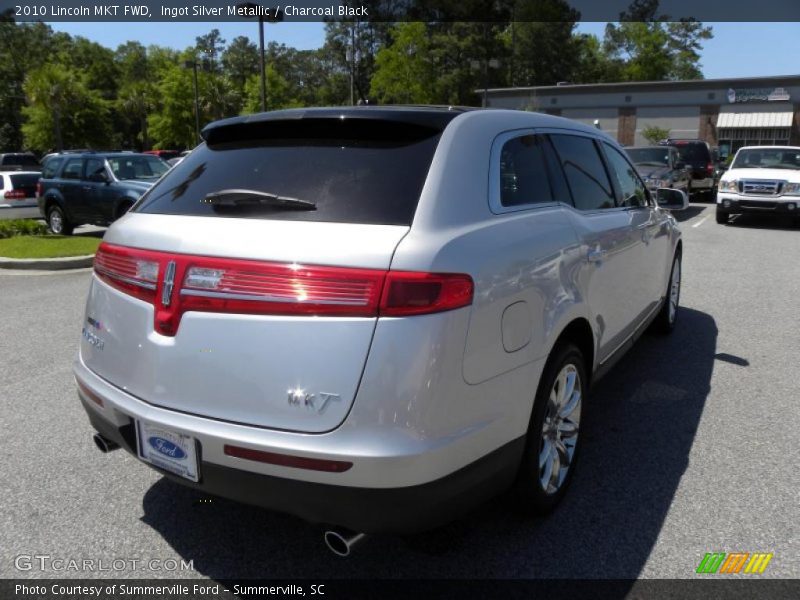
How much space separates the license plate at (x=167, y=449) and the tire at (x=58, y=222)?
12.8 meters

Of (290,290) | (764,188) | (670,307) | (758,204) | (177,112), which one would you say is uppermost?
(177,112)

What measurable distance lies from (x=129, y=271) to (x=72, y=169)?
12730 mm

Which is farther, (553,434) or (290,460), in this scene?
(553,434)

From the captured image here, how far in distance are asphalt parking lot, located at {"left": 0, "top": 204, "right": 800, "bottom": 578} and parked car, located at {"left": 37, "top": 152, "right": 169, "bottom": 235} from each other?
7959 millimetres

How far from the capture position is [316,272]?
2191 mm

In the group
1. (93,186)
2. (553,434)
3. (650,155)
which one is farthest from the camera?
(650,155)

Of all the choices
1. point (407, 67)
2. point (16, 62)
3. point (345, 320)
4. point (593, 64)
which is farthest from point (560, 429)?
point (593, 64)

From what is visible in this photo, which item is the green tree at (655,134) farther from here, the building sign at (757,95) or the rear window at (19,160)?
the rear window at (19,160)

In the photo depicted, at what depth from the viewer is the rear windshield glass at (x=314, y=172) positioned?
7.88 ft

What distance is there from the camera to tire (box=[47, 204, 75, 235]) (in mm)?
13836

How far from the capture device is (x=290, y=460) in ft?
7.12

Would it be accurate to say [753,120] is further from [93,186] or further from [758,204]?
[93,186]

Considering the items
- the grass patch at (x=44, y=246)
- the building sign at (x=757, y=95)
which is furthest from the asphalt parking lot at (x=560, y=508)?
the building sign at (x=757, y=95)

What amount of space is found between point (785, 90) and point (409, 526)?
50.6 meters
